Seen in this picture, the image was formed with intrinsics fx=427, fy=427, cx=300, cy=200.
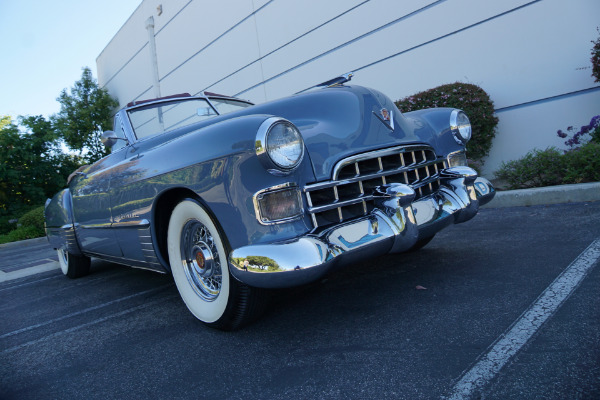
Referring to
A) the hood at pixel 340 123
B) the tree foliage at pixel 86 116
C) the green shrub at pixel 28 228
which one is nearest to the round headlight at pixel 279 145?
the hood at pixel 340 123

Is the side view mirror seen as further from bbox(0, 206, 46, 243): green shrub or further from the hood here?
bbox(0, 206, 46, 243): green shrub

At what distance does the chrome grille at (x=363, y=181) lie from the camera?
2100 mm

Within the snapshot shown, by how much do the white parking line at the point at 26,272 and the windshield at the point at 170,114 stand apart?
3.24 m

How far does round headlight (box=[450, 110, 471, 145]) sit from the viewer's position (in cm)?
298

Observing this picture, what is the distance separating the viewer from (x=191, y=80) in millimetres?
12469

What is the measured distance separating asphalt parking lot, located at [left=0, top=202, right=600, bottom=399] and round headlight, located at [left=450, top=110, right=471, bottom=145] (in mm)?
835

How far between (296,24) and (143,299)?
707 centimetres

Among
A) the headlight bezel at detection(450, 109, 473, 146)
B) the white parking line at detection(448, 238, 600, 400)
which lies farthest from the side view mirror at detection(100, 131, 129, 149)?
the white parking line at detection(448, 238, 600, 400)

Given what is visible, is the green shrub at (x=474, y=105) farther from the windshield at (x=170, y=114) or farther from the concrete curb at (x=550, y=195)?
the windshield at (x=170, y=114)

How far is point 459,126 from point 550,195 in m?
2.03

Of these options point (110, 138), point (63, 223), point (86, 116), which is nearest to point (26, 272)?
point (63, 223)

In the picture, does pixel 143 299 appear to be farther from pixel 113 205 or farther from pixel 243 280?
pixel 243 280

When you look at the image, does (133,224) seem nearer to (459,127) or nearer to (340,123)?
(340,123)

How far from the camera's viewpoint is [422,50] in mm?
6645
